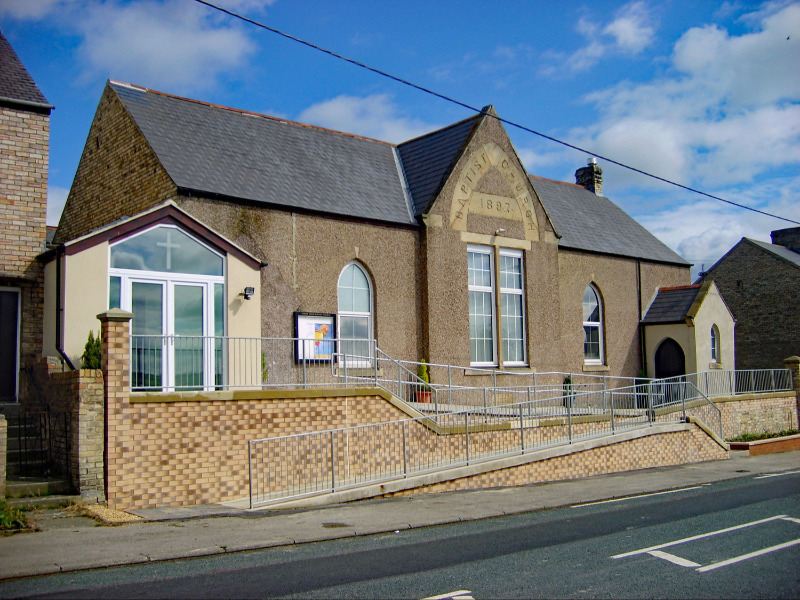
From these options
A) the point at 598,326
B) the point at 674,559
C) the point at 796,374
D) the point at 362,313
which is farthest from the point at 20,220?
the point at 796,374

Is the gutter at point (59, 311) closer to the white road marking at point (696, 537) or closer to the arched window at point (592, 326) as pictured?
the white road marking at point (696, 537)

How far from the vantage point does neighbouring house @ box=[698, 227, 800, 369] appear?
34.2m

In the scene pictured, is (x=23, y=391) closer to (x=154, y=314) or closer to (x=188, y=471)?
(x=154, y=314)

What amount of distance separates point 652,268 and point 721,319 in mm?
3138

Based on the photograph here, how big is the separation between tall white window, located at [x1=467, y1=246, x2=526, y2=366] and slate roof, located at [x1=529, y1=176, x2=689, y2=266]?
130 inches

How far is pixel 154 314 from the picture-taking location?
46.8 ft

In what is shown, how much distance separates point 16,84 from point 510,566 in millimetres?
14443

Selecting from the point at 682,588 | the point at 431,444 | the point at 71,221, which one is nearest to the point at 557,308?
the point at 431,444

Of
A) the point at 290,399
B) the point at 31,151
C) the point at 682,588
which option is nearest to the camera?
the point at 682,588

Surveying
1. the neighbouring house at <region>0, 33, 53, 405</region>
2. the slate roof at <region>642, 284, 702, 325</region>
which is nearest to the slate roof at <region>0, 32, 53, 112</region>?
the neighbouring house at <region>0, 33, 53, 405</region>

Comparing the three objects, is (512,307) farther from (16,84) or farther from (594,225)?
(16,84)

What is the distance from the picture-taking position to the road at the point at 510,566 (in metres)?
7.14

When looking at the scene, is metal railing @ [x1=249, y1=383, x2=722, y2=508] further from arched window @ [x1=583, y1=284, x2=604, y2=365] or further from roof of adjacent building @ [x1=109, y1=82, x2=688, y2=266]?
arched window @ [x1=583, y1=284, x2=604, y2=365]

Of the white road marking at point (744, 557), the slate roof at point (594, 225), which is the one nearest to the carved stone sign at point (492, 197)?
the slate roof at point (594, 225)
